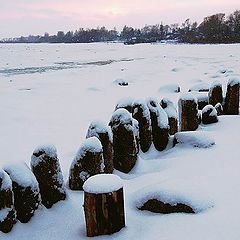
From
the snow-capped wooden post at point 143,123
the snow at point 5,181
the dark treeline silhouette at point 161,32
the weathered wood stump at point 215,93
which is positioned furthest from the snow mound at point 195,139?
the dark treeline silhouette at point 161,32

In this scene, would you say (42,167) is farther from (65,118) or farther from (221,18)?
(221,18)

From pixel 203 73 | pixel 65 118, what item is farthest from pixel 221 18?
pixel 65 118

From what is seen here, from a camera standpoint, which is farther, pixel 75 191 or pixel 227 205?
pixel 75 191

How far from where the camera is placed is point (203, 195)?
2.75 metres

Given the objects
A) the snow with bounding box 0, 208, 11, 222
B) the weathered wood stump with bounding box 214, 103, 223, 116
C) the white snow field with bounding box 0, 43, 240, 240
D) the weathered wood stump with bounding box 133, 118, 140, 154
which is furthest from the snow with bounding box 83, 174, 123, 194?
the weathered wood stump with bounding box 214, 103, 223, 116

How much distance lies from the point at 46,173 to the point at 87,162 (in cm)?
37

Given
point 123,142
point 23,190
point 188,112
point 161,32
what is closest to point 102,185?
point 23,190

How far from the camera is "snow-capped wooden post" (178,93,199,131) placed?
4.73m

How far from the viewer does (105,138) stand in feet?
11.1

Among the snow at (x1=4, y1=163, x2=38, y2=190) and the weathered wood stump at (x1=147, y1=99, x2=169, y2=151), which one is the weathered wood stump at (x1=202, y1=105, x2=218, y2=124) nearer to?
the weathered wood stump at (x1=147, y1=99, x2=169, y2=151)

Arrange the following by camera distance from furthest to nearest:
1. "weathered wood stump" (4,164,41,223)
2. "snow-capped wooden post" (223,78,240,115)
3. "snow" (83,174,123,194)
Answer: "snow-capped wooden post" (223,78,240,115), "weathered wood stump" (4,164,41,223), "snow" (83,174,123,194)

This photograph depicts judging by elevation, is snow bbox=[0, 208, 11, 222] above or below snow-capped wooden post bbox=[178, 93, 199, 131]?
below

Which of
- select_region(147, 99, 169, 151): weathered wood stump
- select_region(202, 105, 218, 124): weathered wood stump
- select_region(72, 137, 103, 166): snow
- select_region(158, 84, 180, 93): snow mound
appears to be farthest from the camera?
select_region(158, 84, 180, 93): snow mound

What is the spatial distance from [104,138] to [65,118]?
3.71 metres
